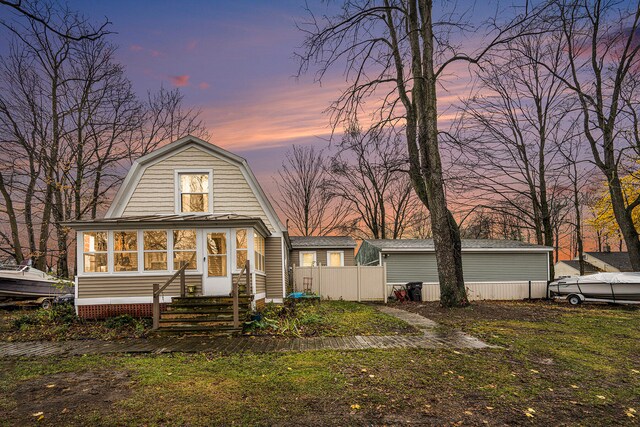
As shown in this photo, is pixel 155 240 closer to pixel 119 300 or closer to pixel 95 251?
pixel 95 251

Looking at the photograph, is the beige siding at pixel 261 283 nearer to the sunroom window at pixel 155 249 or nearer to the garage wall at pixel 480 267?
the sunroom window at pixel 155 249

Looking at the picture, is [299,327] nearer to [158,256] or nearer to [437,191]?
[158,256]

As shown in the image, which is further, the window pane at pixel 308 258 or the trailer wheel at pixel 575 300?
the window pane at pixel 308 258

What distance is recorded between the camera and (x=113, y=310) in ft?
41.2

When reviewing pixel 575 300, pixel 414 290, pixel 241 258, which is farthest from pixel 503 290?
pixel 241 258

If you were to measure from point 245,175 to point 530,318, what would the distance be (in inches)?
425

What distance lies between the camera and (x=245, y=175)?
1529 cm

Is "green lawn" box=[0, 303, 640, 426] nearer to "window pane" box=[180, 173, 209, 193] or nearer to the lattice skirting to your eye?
the lattice skirting

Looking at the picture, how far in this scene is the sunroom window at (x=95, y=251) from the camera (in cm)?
1286

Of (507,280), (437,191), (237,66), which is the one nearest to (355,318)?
(437,191)

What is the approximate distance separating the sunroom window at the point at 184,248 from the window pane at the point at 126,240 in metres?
1.27

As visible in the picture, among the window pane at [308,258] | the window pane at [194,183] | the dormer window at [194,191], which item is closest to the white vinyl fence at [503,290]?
the window pane at [308,258]

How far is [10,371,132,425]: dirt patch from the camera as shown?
456cm

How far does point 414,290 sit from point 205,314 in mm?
13070
